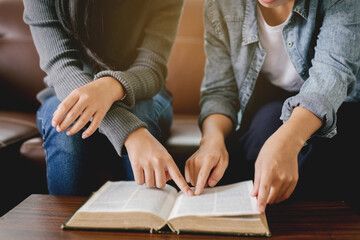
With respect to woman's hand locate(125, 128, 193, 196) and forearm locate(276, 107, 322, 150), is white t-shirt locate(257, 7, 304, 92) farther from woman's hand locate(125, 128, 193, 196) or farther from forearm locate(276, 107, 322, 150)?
woman's hand locate(125, 128, 193, 196)

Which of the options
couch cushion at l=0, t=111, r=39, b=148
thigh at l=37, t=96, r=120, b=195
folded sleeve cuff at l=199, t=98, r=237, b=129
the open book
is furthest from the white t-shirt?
couch cushion at l=0, t=111, r=39, b=148

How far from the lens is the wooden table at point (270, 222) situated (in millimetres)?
503

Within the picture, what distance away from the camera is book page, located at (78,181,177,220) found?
1.80ft

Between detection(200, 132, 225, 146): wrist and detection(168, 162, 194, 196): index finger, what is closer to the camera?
detection(168, 162, 194, 196): index finger

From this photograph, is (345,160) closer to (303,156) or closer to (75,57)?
(303,156)

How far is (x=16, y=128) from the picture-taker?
3.87 ft

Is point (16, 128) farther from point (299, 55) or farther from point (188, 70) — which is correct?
point (299, 55)

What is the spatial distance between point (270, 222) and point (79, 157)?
1.52 ft

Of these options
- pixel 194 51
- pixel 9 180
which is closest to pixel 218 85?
pixel 194 51

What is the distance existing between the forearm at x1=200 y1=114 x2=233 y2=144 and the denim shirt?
0.02 meters

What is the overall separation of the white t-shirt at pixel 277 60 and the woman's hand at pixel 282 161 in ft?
0.75

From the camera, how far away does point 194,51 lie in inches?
55.9

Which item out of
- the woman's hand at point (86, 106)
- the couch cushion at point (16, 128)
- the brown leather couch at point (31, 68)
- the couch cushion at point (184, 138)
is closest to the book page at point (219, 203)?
the woman's hand at point (86, 106)

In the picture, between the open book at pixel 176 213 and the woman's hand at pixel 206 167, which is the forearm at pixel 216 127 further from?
the open book at pixel 176 213
